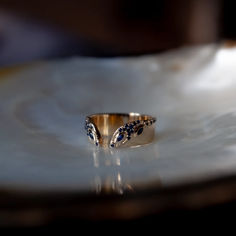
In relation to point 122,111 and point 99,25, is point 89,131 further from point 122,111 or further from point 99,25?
point 99,25

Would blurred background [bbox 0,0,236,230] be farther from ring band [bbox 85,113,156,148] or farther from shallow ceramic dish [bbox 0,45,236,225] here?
ring band [bbox 85,113,156,148]

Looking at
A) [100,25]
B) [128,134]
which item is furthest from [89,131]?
[100,25]

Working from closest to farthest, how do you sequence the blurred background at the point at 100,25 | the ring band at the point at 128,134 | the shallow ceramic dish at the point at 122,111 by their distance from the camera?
the shallow ceramic dish at the point at 122,111
the ring band at the point at 128,134
the blurred background at the point at 100,25

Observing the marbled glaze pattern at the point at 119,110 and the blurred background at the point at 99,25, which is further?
the blurred background at the point at 99,25

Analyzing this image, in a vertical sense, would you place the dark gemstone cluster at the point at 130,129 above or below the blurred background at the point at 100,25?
below

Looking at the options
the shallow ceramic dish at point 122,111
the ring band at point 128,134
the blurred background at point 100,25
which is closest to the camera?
the shallow ceramic dish at point 122,111

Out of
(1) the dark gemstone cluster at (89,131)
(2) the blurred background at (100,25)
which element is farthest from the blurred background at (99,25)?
(1) the dark gemstone cluster at (89,131)

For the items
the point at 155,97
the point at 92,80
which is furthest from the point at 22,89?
the point at 155,97

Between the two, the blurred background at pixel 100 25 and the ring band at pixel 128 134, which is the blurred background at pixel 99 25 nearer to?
the blurred background at pixel 100 25

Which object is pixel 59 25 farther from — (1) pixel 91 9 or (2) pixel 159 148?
(2) pixel 159 148
